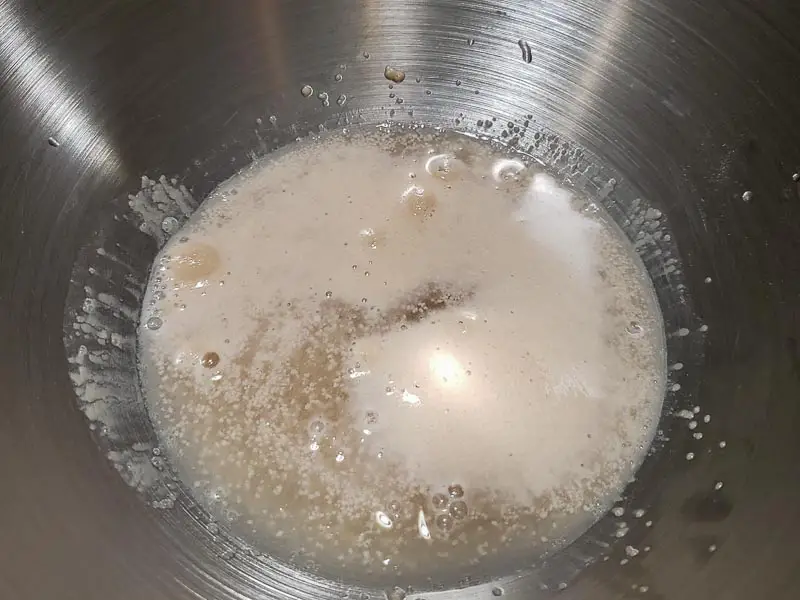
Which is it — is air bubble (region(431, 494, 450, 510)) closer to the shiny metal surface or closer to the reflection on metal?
the shiny metal surface

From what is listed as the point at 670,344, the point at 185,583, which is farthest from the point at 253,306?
the point at 670,344

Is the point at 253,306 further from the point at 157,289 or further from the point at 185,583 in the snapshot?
the point at 185,583

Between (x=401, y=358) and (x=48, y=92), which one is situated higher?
(x=48, y=92)

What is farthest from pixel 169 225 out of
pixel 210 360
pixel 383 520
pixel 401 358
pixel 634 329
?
pixel 634 329

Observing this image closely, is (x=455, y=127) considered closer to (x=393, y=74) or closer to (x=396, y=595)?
(x=393, y=74)

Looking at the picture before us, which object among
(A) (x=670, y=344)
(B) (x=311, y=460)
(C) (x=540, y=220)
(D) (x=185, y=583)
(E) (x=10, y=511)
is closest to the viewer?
(E) (x=10, y=511)

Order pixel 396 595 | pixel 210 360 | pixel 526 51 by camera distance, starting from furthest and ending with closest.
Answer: pixel 526 51 < pixel 210 360 < pixel 396 595
